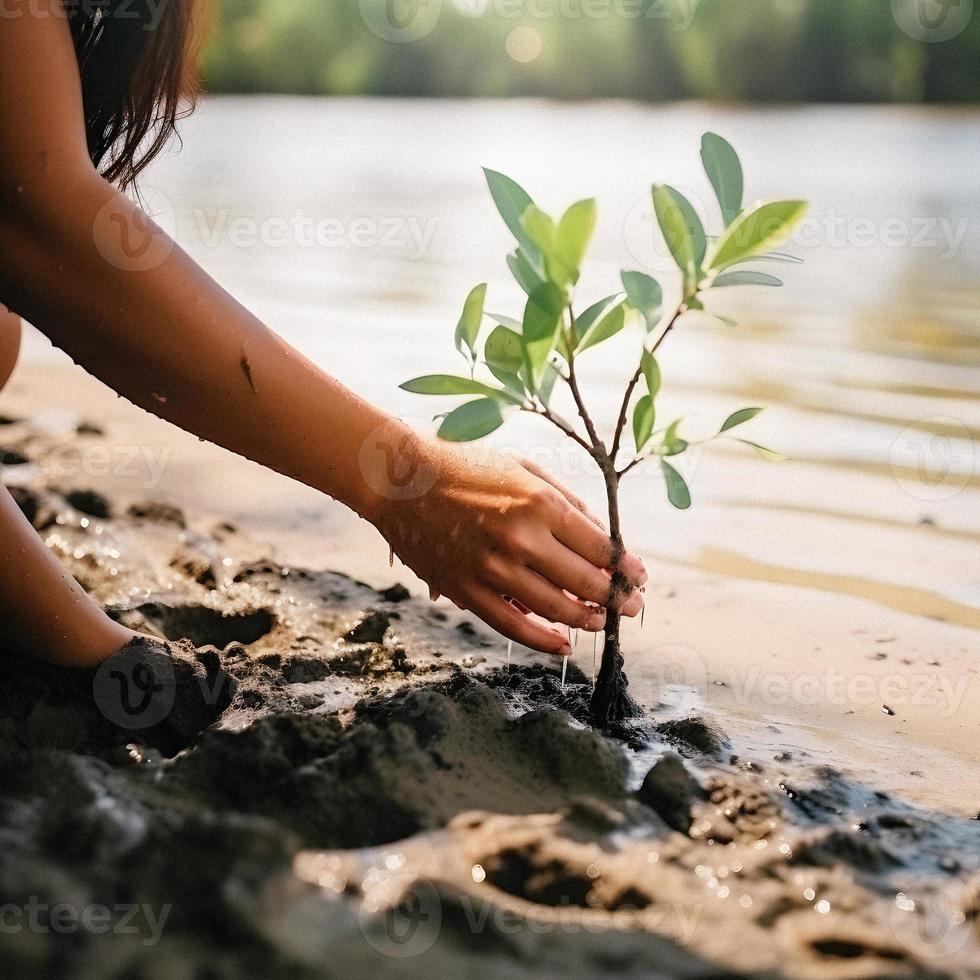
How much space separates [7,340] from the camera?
71.0 inches

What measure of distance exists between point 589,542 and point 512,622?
0.43ft

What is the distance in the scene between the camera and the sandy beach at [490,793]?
90cm

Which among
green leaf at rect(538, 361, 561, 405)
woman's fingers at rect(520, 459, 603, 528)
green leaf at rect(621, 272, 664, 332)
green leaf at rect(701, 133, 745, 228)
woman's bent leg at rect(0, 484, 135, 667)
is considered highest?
green leaf at rect(701, 133, 745, 228)

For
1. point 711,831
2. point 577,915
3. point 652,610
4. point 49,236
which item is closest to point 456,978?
point 577,915

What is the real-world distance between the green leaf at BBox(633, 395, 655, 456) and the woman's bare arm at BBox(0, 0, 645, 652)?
12cm

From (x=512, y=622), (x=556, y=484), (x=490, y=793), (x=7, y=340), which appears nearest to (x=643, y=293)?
(x=556, y=484)

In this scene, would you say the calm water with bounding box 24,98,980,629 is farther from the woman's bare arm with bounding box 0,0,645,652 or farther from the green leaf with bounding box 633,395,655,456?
the woman's bare arm with bounding box 0,0,645,652

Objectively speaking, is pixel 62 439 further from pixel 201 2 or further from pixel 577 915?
pixel 577 915

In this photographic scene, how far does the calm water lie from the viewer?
216 centimetres

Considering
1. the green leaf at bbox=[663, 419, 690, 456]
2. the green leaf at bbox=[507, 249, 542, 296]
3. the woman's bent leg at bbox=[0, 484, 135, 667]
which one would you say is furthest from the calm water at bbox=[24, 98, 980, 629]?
the woman's bent leg at bbox=[0, 484, 135, 667]

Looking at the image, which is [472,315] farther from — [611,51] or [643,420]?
[611,51]

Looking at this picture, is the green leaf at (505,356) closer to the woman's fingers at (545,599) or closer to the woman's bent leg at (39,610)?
the woman's fingers at (545,599)

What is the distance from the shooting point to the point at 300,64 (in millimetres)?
21469

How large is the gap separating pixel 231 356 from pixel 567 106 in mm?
18501
